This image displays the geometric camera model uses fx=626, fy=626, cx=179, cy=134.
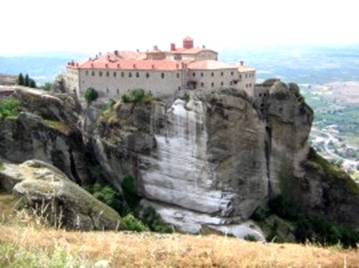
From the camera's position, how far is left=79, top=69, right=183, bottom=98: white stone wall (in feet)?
157

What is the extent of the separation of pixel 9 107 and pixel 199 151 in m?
14.2

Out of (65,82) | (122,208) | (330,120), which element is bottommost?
(330,120)

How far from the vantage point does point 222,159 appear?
46.0 m

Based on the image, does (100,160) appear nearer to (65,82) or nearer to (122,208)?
(122,208)

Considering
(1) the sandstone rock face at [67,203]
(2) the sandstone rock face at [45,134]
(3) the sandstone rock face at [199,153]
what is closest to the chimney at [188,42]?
(3) the sandstone rock face at [199,153]

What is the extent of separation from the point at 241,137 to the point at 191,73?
6.31 m

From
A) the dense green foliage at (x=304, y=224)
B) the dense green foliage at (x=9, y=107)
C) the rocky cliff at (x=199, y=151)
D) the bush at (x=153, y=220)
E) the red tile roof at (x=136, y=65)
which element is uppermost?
the red tile roof at (x=136, y=65)

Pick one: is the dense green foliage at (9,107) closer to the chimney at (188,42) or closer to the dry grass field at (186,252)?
the chimney at (188,42)

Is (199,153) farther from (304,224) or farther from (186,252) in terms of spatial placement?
(186,252)

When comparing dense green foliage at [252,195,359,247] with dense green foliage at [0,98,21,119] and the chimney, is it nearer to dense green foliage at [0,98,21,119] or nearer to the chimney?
the chimney

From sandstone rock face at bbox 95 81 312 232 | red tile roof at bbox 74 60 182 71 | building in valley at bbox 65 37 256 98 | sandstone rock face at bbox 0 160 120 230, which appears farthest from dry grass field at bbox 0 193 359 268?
red tile roof at bbox 74 60 182 71

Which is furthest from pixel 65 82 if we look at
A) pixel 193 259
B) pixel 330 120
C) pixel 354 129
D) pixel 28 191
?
pixel 330 120

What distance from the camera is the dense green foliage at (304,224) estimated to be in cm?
4634

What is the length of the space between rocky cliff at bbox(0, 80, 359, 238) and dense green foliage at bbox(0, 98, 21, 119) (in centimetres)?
65
